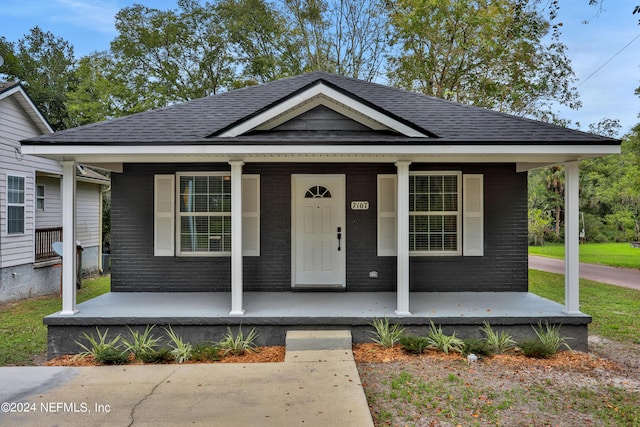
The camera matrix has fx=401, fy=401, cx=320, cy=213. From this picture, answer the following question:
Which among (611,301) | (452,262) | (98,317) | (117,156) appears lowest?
(611,301)

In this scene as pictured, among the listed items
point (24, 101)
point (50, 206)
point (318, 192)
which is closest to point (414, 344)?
point (318, 192)

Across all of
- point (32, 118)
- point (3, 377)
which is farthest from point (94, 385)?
point (32, 118)

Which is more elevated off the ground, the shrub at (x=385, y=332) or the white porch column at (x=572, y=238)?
the white porch column at (x=572, y=238)

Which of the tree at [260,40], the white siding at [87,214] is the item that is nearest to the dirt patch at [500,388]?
the white siding at [87,214]

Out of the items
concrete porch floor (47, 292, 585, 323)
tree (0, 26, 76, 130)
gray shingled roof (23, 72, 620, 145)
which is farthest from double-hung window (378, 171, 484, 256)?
tree (0, 26, 76, 130)

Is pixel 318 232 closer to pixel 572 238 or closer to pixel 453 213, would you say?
pixel 453 213

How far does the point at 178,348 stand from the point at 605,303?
393 inches

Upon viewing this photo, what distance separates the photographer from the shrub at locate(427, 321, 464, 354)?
5648 millimetres

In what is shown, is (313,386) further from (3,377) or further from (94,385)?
(3,377)

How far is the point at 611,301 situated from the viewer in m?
10.1

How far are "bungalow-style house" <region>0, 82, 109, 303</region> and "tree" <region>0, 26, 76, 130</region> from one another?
12.4 m

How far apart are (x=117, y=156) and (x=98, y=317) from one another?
2422 millimetres

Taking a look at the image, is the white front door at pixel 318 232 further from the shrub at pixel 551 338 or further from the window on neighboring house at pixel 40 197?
the window on neighboring house at pixel 40 197

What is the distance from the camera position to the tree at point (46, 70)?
77.0ft
